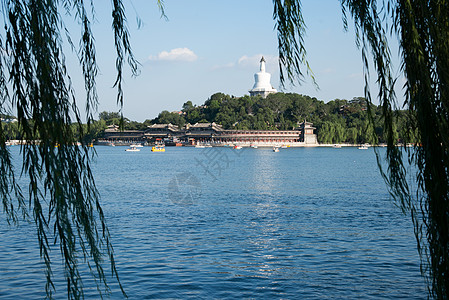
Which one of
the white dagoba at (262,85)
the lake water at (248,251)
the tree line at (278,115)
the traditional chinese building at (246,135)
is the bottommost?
the lake water at (248,251)

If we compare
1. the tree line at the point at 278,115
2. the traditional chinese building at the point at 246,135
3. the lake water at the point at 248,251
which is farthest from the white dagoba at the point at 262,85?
the lake water at the point at 248,251

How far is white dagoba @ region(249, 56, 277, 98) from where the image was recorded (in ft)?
442

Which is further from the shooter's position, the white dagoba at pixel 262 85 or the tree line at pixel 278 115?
the white dagoba at pixel 262 85

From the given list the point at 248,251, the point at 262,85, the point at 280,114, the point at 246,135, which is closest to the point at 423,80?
the point at 248,251

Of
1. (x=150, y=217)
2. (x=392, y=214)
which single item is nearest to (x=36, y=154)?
(x=150, y=217)

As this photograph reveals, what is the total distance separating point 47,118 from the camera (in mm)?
2418

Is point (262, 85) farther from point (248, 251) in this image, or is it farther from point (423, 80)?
point (423, 80)

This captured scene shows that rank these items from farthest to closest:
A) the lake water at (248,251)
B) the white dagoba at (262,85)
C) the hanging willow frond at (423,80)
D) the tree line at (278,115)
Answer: the white dagoba at (262,85)
the tree line at (278,115)
the lake water at (248,251)
the hanging willow frond at (423,80)

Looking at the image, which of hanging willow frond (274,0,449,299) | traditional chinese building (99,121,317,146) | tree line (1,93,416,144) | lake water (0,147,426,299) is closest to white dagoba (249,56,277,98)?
tree line (1,93,416,144)

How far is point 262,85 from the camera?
447 ft

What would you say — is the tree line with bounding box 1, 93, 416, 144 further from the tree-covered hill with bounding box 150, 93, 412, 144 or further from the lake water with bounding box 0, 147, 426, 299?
the lake water with bounding box 0, 147, 426, 299

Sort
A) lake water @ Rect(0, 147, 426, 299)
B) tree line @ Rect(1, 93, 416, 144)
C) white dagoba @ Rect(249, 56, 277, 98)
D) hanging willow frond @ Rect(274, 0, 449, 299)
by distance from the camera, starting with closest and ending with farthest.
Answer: hanging willow frond @ Rect(274, 0, 449, 299) → lake water @ Rect(0, 147, 426, 299) → tree line @ Rect(1, 93, 416, 144) → white dagoba @ Rect(249, 56, 277, 98)

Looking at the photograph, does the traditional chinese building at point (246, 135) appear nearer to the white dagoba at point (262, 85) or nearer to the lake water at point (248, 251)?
the white dagoba at point (262, 85)

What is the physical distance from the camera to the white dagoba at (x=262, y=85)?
135m
